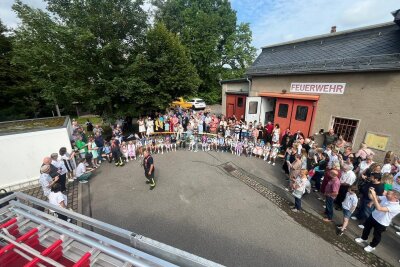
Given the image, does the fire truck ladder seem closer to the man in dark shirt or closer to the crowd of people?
the crowd of people

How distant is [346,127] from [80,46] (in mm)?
15078

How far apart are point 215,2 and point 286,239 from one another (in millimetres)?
31760

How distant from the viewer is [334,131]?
386 inches

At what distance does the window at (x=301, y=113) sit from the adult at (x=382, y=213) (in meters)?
6.91

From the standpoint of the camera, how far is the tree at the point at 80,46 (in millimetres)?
10359

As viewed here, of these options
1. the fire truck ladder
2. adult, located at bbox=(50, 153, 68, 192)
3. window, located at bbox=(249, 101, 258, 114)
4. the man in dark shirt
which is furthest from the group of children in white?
the fire truck ladder

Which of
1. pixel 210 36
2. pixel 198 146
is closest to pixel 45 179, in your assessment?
pixel 198 146

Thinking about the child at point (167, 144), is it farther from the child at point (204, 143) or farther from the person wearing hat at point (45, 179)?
the person wearing hat at point (45, 179)

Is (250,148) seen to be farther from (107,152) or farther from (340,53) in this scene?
(107,152)

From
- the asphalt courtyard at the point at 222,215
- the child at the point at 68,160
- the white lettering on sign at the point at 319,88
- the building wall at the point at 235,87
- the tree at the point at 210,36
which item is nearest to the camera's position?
the asphalt courtyard at the point at 222,215

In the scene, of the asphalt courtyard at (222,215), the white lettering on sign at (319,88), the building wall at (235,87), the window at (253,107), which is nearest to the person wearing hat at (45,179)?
the asphalt courtyard at (222,215)

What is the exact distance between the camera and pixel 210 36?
24828 mm

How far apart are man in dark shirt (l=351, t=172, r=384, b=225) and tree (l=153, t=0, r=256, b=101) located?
2374 centimetres

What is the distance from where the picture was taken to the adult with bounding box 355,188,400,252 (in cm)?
407
